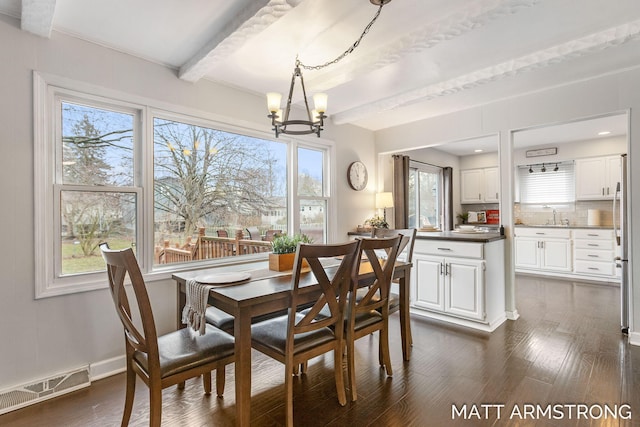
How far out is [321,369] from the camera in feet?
8.20

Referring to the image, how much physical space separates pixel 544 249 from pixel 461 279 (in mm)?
3375

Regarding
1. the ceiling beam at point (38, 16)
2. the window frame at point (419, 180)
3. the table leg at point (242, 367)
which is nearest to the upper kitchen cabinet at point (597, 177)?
the window frame at point (419, 180)

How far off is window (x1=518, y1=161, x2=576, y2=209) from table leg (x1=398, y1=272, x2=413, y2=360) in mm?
5144

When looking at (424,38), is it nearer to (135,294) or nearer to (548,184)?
(135,294)

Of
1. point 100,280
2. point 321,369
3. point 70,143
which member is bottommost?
point 321,369

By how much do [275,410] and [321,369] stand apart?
23.6 inches

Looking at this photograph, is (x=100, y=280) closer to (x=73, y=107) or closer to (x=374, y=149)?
(x=73, y=107)

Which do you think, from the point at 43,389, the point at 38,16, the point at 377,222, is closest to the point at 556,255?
the point at 377,222

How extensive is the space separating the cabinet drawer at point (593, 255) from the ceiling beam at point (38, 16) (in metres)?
7.14

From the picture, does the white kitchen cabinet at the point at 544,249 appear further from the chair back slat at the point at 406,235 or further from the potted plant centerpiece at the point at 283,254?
the potted plant centerpiece at the point at 283,254

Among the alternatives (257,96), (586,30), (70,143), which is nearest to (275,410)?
(70,143)

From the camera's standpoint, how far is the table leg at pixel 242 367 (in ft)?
5.31

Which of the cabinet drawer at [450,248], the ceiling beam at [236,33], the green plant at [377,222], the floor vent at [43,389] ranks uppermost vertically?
the ceiling beam at [236,33]

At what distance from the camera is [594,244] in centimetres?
522
